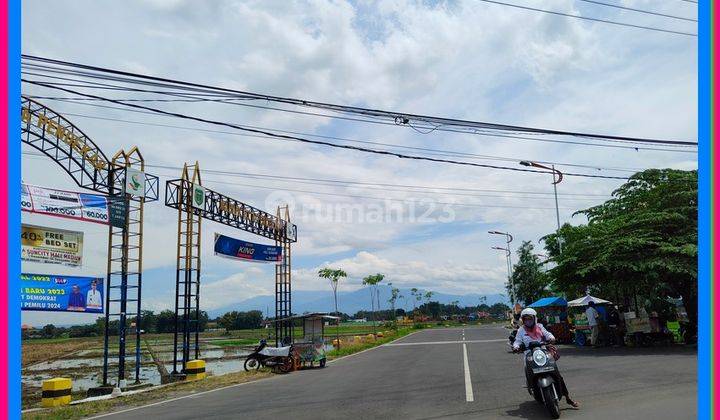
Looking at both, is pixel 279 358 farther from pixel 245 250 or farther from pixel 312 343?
pixel 245 250

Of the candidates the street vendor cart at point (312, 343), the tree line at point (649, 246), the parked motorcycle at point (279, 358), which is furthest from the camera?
the street vendor cart at point (312, 343)

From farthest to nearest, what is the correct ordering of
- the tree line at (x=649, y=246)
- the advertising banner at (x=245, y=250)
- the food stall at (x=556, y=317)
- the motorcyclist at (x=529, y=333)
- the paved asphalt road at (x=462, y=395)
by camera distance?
the food stall at (x=556, y=317) < the advertising banner at (x=245, y=250) < the tree line at (x=649, y=246) < the motorcyclist at (x=529, y=333) < the paved asphalt road at (x=462, y=395)

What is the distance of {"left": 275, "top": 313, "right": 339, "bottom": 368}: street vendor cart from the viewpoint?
21797mm

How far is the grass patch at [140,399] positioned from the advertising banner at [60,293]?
3.60 m

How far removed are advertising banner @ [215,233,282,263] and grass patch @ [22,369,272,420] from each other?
6.78 metres

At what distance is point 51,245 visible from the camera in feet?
55.5

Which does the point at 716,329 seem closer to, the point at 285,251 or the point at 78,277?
the point at 78,277

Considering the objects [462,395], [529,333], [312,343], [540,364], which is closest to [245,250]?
[312,343]

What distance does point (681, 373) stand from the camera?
12.0m

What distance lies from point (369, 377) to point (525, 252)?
191 feet

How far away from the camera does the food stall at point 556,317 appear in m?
26.7

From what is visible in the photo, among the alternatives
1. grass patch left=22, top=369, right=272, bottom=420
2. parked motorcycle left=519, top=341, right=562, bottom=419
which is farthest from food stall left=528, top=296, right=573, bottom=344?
parked motorcycle left=519, top=341, right=562, bottom=419

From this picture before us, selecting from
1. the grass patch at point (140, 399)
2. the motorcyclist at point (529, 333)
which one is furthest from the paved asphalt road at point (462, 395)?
the grass patch at point (140, 399)

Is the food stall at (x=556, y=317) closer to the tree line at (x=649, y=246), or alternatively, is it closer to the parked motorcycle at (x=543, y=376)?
the tree line at (x=649, y=246)
